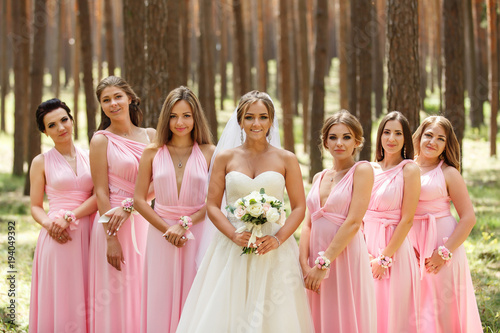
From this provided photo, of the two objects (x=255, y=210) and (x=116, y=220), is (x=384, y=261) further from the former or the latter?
(x=116, y=220)

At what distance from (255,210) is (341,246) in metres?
0.79

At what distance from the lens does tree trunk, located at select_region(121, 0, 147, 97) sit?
822 cm

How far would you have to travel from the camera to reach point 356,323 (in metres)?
4.12

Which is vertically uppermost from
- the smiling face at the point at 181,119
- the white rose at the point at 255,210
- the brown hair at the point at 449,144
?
the smiling face at the point at 181,119

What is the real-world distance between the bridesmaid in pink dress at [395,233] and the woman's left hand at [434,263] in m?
0.12

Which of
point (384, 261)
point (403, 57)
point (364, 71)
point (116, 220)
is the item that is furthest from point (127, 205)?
point (364, 71)

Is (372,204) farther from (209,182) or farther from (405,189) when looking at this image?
(209,182)

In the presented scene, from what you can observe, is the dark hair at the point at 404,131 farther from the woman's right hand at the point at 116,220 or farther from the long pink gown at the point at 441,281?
the woman's right hand at the point at 116,220

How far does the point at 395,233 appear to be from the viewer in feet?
14.4

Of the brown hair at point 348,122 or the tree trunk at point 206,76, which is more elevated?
the tree trunk at point 206,76

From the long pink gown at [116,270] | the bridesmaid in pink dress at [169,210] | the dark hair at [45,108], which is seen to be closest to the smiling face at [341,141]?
the bridesmaid in pink dress at [169,210]

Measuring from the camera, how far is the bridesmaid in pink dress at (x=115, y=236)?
4.75m

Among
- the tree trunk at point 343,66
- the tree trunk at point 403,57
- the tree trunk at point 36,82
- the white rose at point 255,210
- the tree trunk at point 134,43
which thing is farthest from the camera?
the tree trunk at point 343,66

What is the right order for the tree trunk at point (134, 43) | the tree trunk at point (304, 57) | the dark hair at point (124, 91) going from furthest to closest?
the tree trunk at point (304, 57) < the tree trunk at point (134, 43) < the dark hair at point (124, 91)
